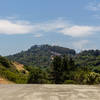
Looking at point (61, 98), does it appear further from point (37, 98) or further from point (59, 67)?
point (59, 67)

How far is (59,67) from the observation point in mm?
65438

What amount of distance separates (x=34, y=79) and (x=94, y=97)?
4477 cm

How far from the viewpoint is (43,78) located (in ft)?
182

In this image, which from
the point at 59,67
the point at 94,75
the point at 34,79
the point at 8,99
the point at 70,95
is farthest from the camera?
the point at 59,67

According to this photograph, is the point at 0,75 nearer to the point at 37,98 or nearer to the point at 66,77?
the point at 66,77

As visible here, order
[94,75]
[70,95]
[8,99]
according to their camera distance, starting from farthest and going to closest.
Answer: [94,75], [70,95], [8,99]

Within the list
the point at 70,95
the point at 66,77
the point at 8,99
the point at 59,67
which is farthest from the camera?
the point at 59,67

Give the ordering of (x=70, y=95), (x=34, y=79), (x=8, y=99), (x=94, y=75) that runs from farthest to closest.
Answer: (x=34, y=79) → (x=94, y=75) → (x=70, y=95) → (x=8, y=99)

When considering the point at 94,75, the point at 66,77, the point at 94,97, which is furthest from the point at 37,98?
the point at 66,77

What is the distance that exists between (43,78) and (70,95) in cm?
4544

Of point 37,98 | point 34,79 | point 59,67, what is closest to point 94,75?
point 34,79

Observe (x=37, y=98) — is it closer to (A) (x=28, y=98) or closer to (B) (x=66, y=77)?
(A) (x=28, y=98)

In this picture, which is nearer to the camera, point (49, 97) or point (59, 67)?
point (49, 97)

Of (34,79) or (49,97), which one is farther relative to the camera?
(34,79)
